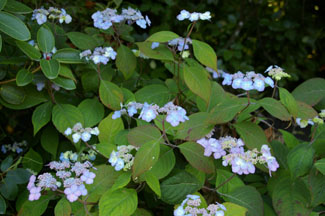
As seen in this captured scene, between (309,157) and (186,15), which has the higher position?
(186,15)

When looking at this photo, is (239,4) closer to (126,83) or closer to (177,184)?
(126,83)

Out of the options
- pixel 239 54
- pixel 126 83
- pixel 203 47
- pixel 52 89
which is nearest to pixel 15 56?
pixel 52 89

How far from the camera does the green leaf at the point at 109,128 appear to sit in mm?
1266

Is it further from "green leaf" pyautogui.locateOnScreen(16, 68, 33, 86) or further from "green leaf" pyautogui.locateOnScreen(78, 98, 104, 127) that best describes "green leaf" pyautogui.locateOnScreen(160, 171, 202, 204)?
"green leaf" pyautogui.locateOnScreen(16, 68, 33, 86)

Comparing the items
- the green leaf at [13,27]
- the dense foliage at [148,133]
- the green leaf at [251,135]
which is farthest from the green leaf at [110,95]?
the green leaf at [251,135]

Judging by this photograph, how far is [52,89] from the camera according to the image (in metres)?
1.49

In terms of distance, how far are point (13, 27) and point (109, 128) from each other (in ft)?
1.47

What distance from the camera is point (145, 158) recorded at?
97 centimetres

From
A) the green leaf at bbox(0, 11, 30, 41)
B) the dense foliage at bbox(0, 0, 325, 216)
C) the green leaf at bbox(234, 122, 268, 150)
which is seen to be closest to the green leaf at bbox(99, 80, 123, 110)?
the dense foliage at bbox(0, 0, 325, 216)

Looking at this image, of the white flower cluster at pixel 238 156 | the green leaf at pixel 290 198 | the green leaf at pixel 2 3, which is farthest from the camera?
the green leaf at pixel 2 3

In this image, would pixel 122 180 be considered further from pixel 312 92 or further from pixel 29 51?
pixel 312 92

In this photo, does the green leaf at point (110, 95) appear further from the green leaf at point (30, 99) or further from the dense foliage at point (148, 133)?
the green leaf at point (30, 99)

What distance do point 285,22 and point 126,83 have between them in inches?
72.3

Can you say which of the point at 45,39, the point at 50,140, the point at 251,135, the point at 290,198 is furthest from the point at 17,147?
the point at 290,198
